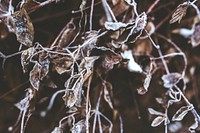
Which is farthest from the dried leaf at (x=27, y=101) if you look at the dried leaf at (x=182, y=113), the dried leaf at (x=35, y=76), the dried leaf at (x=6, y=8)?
the dried leaf at (x=182, y=113)

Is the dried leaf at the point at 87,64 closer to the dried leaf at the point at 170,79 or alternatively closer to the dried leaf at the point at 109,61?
the dried leaf at the point at 109,61

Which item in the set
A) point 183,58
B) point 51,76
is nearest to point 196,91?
point 183,58

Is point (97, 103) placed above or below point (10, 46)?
below

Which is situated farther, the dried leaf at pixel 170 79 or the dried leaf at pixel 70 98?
the dried leaf at pixel 170 79

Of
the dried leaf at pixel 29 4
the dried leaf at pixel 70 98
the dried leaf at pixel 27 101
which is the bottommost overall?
the dried leaf at pixel 70 98

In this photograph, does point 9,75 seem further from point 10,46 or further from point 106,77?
point 106,77
